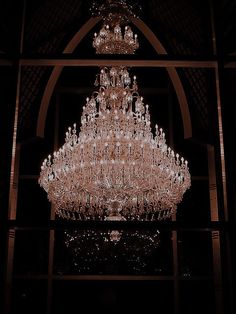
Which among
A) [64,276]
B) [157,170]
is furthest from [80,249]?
[157,170]

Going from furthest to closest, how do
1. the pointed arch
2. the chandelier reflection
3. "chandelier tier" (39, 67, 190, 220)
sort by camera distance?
the chandelier reflection < the pointed arch < "chandelier tier" (39, 67, 190, 220)

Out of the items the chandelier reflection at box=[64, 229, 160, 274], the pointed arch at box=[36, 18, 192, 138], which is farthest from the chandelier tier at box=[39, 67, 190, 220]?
the chandelier reflection at box=[64, 229, 160, 274]

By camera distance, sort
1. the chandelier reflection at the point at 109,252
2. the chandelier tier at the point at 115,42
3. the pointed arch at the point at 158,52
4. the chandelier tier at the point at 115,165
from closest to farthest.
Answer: the chandelier tier at the point at 115,165 < the chandelier tier at the point at 115,42 < the pointed arch at the point at 158,52 < the chandelier reflection at the point at 109,252

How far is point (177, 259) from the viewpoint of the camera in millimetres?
6516

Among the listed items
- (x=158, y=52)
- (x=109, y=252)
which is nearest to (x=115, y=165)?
(x=158, y=52)

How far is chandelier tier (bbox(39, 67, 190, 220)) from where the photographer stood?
15.1ft

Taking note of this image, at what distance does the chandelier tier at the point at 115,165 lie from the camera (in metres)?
4.61

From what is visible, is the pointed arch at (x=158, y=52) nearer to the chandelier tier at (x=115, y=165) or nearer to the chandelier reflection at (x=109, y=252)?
the chandelier tier at (x=115, y=165)

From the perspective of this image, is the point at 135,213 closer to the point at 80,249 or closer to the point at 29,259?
the point at 80,249

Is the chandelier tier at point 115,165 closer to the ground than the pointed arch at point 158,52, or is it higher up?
closer to the ground

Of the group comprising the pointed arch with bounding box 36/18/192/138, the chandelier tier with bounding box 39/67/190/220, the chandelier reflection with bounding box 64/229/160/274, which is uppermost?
the pointed arch with bounding box 36/18/192/138

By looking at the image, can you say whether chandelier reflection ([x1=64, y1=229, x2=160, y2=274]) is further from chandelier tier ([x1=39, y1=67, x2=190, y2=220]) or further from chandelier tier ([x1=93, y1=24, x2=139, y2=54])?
chandelier tier ([x1=93, y1=24, x2=139, y2=54])

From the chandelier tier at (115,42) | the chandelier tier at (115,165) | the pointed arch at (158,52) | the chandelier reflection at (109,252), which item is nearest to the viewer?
the chandelier tier at (115,165)

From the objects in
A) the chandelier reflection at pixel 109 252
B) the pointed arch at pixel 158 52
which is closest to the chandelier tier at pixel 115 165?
the pointed arch at pixel 158 52
